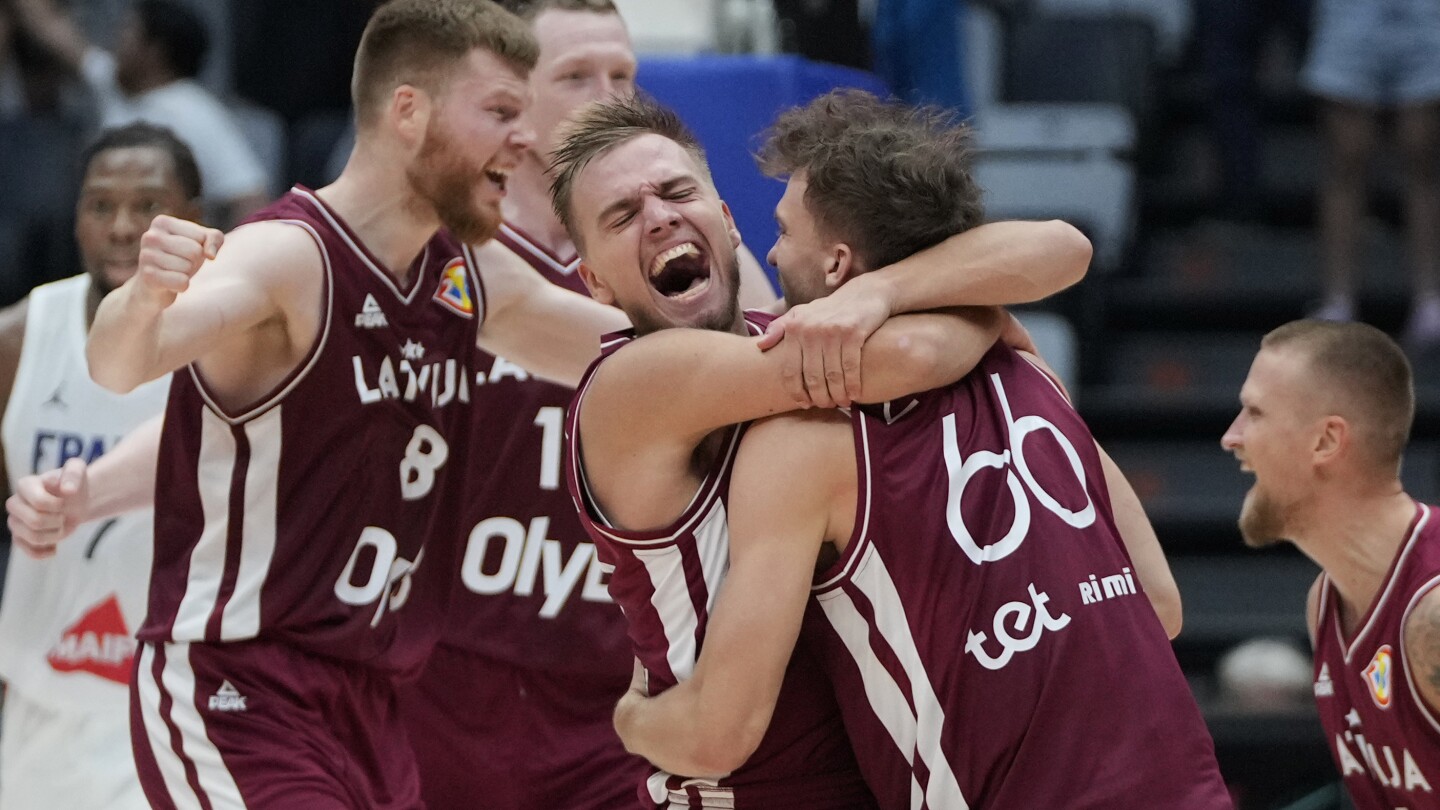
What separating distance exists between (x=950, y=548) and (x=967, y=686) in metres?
0.21

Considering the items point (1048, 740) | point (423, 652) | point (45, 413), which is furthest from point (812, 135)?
point (45, 413)

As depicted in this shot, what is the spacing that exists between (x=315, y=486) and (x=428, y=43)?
96cm

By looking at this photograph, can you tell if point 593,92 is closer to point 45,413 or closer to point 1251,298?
point 45,413

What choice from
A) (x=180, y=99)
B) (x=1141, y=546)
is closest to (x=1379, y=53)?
(x=180, y=99)

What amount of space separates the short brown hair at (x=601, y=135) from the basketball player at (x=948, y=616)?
47 cm

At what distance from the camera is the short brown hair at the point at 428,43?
4160 millimetres

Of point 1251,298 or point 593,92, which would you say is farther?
point 1251,298

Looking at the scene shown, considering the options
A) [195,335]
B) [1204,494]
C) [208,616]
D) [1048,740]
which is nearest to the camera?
[1048,740]

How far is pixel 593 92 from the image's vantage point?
Result: 4.80 meters

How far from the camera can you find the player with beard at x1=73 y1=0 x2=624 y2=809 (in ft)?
12.7

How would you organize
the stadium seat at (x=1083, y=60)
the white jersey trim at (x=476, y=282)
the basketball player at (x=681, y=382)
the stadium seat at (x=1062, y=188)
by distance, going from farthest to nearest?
the stadium seat at (x=1083, y=60)
the stadium seat at (x=1062, y=188)
the white jersey trim at (x=476, y=282)
the basketball player at (x=681, y=382)

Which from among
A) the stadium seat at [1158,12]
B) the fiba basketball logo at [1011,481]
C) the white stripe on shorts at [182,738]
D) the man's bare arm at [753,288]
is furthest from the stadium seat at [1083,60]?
the fiba basketball logo at [1011,481]

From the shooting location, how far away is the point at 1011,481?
301 centimetres

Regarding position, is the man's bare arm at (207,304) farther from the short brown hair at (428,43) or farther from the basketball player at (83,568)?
the basketball player at (83,568)
